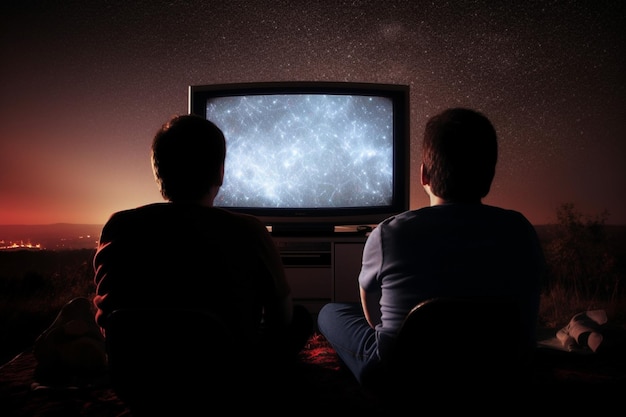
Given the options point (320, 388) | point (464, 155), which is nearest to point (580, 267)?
point (320, 388)

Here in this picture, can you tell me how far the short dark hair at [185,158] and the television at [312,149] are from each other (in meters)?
1.07

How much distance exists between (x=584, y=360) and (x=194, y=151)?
1.86m

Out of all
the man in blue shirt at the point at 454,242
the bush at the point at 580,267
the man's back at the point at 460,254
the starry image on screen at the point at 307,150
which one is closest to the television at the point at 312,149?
the starry image on screen at the point at 307,150

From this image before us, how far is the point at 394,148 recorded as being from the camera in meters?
2.21

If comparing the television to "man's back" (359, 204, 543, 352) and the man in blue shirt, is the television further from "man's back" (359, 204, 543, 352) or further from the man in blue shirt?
"man's back" (359, 204, 543, 352)

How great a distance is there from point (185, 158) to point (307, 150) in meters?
1.12

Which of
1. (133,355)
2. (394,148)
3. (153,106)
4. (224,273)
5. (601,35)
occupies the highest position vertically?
(601,35)

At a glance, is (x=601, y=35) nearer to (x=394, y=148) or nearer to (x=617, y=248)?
(x=617, y=248)

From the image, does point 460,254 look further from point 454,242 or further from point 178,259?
point 178,259

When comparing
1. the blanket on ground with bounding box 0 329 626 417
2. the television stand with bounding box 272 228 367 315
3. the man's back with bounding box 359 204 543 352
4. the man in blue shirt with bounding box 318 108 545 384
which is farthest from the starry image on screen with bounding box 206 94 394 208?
the man's back with bounding box 359 204 543 352

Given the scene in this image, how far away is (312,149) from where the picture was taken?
2.18 metres

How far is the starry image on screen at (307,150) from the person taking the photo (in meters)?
2.18

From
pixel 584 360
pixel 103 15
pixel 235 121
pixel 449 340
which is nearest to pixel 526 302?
pixel 449 340

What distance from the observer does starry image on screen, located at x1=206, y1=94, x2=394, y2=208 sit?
2.18 m
